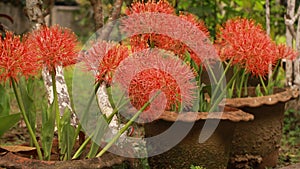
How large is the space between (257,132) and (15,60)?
1918mm

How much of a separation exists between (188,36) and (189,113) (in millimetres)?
461

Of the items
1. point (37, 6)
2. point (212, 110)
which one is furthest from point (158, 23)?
point (37, 6)

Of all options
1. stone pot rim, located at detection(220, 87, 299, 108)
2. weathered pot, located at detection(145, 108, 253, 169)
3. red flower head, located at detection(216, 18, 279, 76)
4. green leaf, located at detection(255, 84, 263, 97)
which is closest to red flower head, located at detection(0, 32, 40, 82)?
weathered pot, located at detection(145, 108, 253, 169)

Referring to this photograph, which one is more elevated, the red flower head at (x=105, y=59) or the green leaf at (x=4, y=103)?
the red flower head at (x=105, y=59)

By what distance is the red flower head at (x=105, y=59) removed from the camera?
2.32 meters

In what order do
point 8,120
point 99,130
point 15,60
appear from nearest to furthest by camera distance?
point 15,60
point 99,130
point 8,120

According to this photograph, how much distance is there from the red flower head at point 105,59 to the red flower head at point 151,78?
1.2 inches

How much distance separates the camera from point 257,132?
3668 millimetres

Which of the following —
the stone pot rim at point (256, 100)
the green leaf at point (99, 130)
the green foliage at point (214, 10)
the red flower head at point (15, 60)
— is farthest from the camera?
the green foliage at point (214, 10)

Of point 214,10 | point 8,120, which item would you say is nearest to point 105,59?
point 8,120

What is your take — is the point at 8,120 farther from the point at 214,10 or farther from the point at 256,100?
the point at 214,10

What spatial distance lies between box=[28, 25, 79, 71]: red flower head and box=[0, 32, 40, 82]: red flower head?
0.04 metres

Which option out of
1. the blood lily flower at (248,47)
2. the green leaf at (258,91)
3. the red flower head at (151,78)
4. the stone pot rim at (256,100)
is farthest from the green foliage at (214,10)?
the red flower head at (151,78)

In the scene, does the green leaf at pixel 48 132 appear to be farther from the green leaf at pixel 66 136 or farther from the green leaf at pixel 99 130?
the green leaf at pixel 99 130
